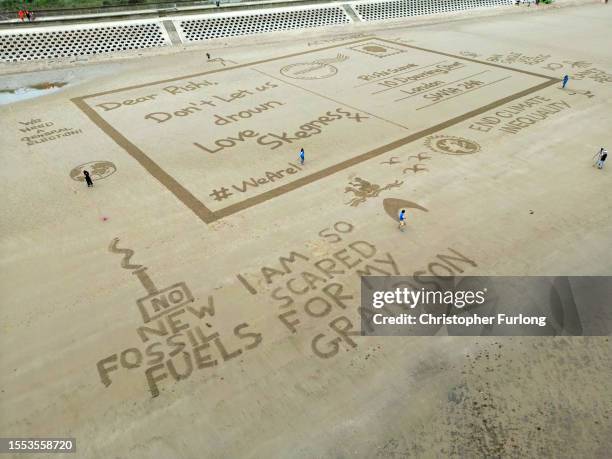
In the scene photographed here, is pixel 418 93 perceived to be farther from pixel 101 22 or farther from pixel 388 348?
pixel 101 22

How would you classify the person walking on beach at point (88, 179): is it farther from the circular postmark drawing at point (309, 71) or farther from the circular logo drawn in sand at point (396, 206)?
the circular postmark drawing at point (309, 71)

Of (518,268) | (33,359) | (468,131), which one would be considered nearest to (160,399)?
(33,359)

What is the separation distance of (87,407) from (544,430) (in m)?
9.79

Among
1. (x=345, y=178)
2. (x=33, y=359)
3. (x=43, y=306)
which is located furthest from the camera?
(x=345, y=178)

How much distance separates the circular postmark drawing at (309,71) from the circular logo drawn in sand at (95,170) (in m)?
14.6

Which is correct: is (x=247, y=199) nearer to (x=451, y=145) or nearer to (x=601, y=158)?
(x=451, y=145)

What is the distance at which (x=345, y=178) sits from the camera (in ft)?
53.2

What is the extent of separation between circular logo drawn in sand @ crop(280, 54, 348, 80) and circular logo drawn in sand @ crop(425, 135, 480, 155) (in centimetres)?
1128

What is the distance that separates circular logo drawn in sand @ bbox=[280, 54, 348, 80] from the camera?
27.3 m
